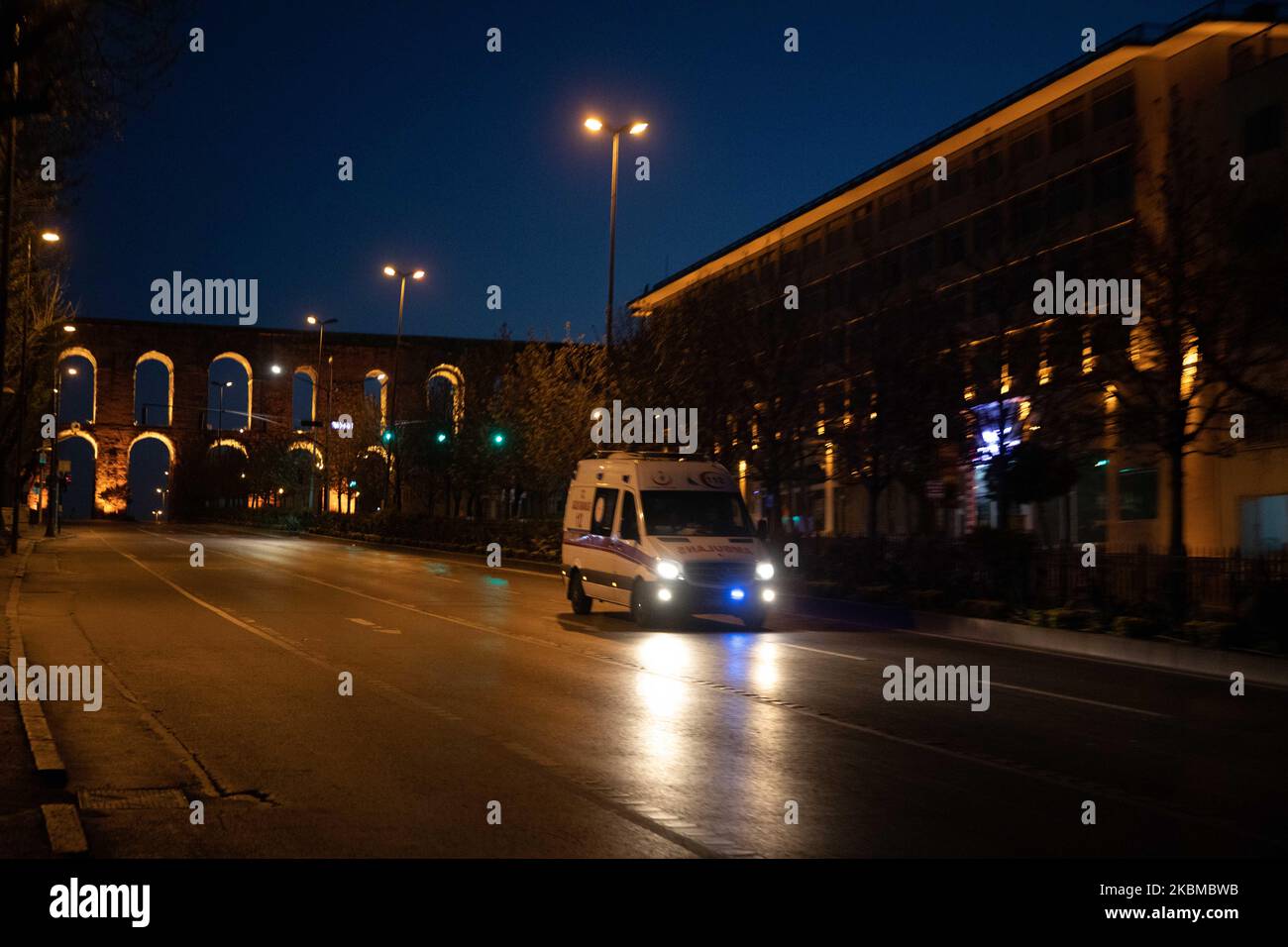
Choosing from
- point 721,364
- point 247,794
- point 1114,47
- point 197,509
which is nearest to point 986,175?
point 1114,47

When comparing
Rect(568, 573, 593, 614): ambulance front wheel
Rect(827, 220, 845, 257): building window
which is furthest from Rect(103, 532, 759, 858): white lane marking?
Rect(827, 220, 845, 257): building window

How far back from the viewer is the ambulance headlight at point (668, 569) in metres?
19.9

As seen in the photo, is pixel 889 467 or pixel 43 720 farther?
pixel 889 467

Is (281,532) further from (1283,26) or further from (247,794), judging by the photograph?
(247,794)

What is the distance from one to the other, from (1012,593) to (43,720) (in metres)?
15.9

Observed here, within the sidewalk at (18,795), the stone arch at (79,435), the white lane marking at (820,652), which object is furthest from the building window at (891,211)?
the stone arch at (79,435)

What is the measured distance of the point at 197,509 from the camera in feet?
374

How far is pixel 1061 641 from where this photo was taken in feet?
64.0

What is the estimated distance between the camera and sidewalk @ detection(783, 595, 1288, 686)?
53.2 feet

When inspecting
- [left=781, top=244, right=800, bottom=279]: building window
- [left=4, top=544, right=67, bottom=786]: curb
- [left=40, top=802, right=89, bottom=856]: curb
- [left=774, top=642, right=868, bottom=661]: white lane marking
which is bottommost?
[left=774, top=642, right=868, bottom=661]: white lane marking

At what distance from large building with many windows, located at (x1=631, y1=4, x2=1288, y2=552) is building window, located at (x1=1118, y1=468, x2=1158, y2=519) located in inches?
2.6

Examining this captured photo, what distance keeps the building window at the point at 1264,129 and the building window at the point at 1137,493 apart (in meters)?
9.40

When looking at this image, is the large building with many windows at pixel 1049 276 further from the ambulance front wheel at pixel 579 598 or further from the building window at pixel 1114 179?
the ambulance front wheel at pixel 579 598

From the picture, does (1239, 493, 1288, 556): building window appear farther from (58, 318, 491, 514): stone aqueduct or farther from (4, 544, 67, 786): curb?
(58, 318, 491, 514): stone aqueduct
